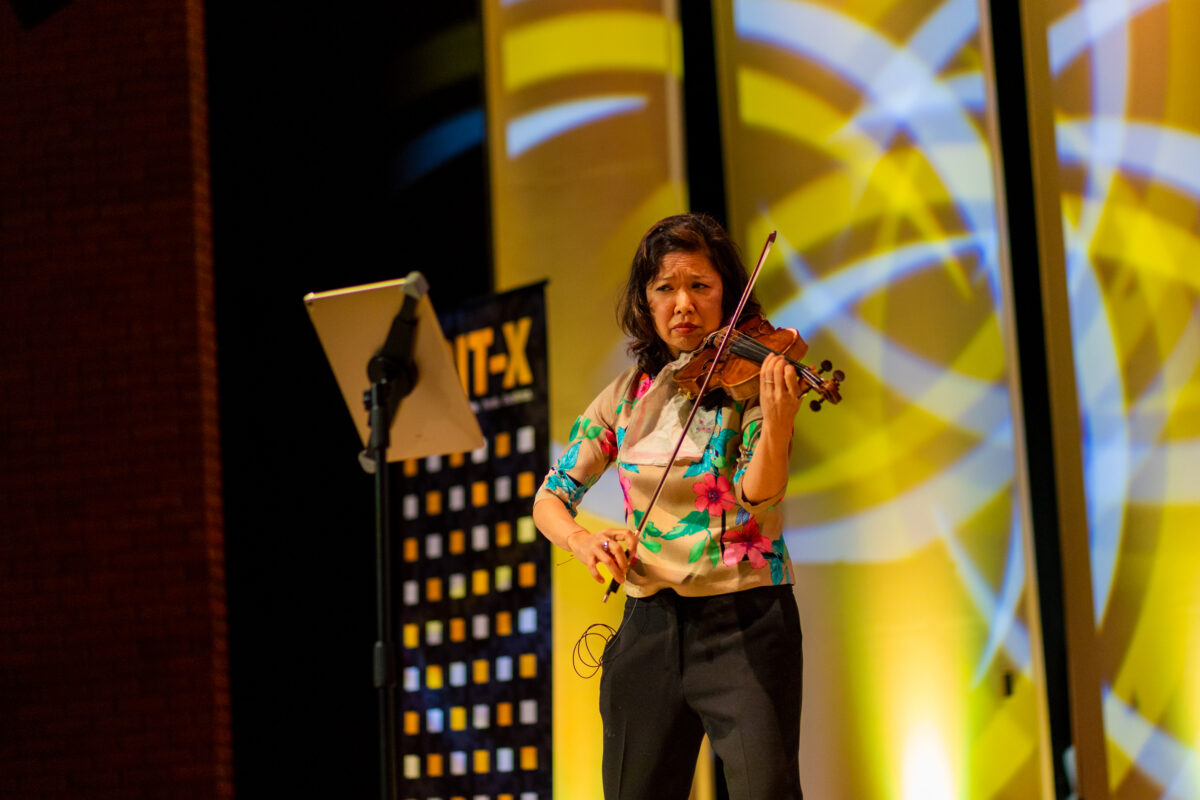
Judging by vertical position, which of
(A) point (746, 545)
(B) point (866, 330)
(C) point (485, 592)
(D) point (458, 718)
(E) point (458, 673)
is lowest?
(D) point (458, 718)

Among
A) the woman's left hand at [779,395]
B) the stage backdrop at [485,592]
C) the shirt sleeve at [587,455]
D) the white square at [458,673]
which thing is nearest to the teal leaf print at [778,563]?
the woman's left hand at [779,395]

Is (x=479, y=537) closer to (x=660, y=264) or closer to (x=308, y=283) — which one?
(x=308, y=283)

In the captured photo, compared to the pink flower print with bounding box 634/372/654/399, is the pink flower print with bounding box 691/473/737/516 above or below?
below

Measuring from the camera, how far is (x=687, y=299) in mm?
2037

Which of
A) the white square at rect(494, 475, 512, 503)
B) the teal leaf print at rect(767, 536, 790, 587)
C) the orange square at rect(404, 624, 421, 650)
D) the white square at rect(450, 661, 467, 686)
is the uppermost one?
the white square at rect(494, 475, 512, 503)

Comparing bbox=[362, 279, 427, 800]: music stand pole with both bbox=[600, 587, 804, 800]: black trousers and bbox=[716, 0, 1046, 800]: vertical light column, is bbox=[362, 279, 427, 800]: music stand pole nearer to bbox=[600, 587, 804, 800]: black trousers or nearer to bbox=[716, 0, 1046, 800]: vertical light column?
bbox=[600, 587, 804, 800]: black trousers

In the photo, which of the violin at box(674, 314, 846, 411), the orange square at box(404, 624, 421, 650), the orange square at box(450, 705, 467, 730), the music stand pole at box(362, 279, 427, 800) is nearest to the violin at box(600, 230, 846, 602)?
the violin at box(674, 314, 846, 411)

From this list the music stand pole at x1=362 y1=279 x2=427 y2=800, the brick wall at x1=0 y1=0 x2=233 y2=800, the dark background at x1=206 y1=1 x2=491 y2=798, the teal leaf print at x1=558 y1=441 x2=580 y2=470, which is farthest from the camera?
the brick wall at x1=0 y1=0 x2=233 y2=800

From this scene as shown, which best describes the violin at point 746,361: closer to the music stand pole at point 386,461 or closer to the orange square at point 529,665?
the music stand pole at point 386,461

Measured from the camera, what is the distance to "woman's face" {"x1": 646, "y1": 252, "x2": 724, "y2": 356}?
2041mm

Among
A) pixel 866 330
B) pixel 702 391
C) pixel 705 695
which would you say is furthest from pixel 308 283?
pixel 705 695

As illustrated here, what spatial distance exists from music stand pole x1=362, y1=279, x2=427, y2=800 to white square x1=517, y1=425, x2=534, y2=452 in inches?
59.1

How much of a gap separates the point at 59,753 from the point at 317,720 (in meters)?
1.03

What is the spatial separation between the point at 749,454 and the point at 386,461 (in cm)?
63
